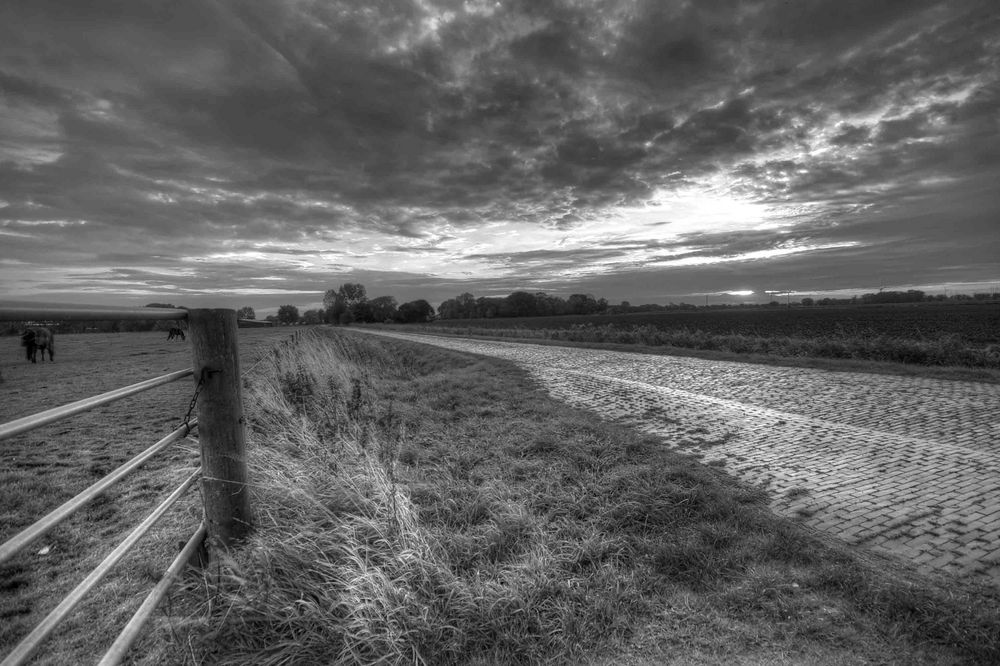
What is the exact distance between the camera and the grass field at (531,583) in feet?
8.51

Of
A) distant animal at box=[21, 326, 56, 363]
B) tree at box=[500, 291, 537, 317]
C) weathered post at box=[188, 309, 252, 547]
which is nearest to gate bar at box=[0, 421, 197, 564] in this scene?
weathered post at box=[188, 309, 252, 547]

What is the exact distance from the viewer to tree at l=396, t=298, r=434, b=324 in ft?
454

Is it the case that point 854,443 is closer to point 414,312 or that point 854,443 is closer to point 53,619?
point 53,619

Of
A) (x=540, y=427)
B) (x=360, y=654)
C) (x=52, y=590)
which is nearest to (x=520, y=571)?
(x=360, y=654)

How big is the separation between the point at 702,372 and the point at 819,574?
1069cm

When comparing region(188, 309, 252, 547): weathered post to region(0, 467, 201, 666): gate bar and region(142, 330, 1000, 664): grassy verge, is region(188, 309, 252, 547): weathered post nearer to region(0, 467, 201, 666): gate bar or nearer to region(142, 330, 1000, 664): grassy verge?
region(142, 330, 1000, 664): grassy verge

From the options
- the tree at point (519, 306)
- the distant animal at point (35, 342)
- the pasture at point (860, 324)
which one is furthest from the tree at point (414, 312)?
the distant animal at point (35, 342)

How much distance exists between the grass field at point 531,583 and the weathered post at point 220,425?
0.24 m

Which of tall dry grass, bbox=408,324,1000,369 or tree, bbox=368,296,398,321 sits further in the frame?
tree, bbox=368,296,398,321

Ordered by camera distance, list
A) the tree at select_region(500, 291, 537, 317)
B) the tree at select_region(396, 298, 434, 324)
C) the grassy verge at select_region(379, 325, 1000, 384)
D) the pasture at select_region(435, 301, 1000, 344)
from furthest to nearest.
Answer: the tree at select_region(396, 298, 434, 324), the tree at select_region(500, 291, 537, 317), the pasture at select_region(435, 301, 1000, 344), the grassy verge at select_region(379, 325, 1000, 384)

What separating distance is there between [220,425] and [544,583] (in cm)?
228

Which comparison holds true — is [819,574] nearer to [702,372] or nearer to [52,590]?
[52,590]

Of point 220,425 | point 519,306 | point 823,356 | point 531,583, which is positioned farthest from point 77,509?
point 519,306

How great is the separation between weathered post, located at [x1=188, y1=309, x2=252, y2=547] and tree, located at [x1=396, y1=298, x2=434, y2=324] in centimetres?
13527
